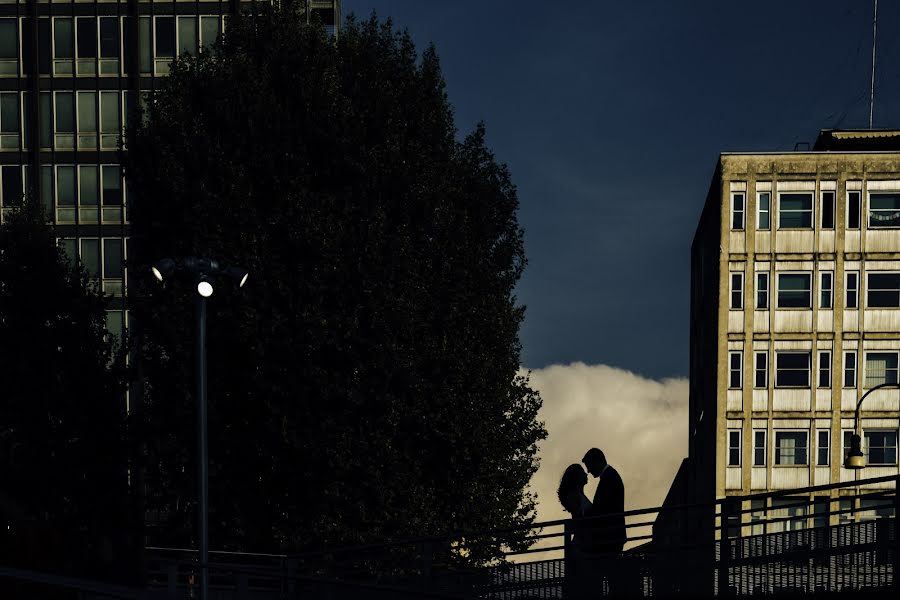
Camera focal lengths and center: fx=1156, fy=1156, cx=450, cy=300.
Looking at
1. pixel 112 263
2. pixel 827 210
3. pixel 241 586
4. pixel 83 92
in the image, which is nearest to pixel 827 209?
pixel 827 210

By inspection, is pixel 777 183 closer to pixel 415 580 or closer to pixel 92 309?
pixel 92 309

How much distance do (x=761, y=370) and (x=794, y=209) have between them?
337 inches

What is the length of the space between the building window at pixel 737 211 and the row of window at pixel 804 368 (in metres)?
6.67

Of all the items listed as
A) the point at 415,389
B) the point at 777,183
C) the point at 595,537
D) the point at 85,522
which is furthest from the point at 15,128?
the point at 595,537

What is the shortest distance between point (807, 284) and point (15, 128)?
41213mm

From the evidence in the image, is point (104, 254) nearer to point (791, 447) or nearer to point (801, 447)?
point (791, 447)

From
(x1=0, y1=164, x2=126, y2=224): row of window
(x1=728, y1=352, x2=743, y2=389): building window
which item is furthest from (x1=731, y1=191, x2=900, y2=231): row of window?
(x1=0, y1=164, x2=126, y2=224): row of window

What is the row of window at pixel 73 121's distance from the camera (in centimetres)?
5819

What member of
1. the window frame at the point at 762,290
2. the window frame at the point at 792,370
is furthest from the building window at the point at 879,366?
the window frame at the point at 762,290

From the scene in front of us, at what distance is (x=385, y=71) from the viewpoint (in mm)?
25141

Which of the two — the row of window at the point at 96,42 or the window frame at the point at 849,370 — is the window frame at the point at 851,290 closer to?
the window frame at the point at 849,370

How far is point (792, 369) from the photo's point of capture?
5997cm

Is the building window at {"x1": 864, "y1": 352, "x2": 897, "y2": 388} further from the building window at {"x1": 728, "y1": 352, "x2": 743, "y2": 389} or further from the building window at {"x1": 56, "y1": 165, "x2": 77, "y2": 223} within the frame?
the building window at {"x1": 56, "y1": 165, "x2": 77, "y2": 223}

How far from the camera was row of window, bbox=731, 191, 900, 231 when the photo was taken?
5950 centimetres
